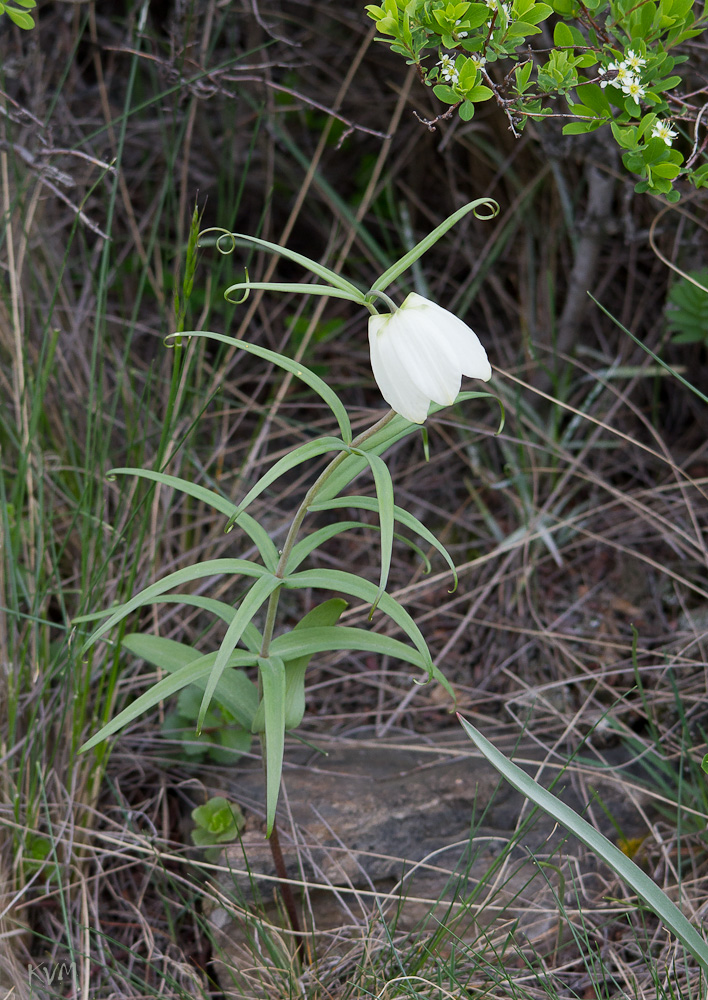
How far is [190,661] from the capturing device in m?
1.43

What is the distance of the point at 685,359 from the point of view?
2428 millimetres

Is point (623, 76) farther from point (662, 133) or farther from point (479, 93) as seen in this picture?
point (479, 93)

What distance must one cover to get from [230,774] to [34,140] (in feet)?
6.56

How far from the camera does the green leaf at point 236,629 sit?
3.68 ft

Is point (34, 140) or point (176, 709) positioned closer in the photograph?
point (176, 709)

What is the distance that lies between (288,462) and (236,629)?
10.1 inches

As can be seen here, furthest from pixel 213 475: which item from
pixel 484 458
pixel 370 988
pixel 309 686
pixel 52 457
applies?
pixel 370 988

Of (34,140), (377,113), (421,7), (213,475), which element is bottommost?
(213,475)

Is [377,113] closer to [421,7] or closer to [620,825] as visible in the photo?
[421,7]

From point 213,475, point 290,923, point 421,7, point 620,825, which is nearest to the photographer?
point 421,7

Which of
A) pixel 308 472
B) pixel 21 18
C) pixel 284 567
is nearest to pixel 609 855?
pixel 284 567

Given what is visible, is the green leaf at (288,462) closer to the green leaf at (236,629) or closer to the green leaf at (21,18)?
the green leaf at (236,629)

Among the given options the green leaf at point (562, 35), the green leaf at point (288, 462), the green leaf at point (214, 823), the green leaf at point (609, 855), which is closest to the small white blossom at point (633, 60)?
the green leaf at point (562, 35)

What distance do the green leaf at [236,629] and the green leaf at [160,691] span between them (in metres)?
0.07
